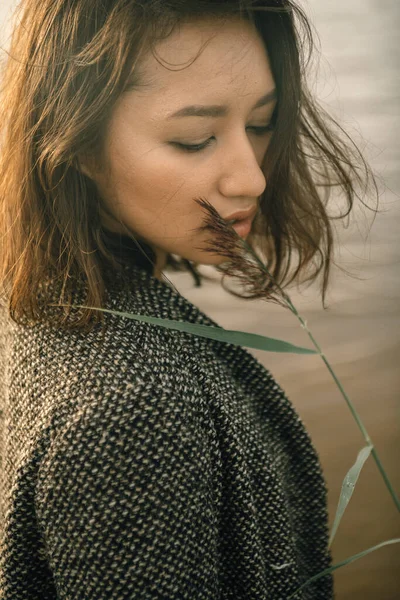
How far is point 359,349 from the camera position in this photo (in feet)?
5.19

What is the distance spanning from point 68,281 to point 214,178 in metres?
0.25

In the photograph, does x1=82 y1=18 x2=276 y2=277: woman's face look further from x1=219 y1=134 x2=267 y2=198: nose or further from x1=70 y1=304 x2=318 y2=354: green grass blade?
x1=70 y1=304 x2=318 y2=354: green grass blade

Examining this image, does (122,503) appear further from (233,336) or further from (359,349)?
(359,349)

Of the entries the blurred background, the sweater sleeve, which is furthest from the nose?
the blurred background

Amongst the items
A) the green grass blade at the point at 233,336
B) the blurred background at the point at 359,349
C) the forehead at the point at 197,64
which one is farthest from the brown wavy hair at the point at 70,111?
the blurred background at the point at 359,349

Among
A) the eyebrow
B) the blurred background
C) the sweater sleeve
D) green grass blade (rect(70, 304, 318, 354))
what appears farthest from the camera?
the blurred background

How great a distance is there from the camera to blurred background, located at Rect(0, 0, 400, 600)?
1490 millimetres

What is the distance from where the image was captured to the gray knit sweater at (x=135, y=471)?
67cm

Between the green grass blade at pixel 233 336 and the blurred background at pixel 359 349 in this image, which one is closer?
the green grass blade at pixel 233 336

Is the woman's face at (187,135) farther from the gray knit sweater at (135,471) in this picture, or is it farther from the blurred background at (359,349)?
the blurred background at (359,349)

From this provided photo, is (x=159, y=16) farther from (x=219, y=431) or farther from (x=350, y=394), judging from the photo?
(x=350, y=394)

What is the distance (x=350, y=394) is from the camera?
1.58m

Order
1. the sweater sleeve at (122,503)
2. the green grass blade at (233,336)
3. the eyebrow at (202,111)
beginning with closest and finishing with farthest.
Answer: the green grass blade at (233,336) → the sweater sleeve at (122,503) → the eyebrow at (202,111)

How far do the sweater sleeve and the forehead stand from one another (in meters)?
0.39
